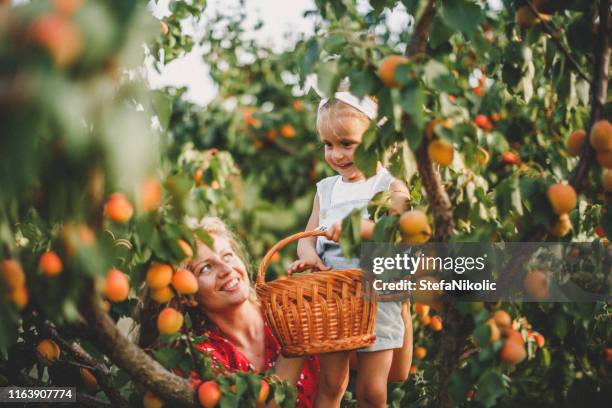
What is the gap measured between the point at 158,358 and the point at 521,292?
77 centimetres

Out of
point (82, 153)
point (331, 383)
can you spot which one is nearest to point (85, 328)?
point (82, 153)

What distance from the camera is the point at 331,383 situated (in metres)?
1.80

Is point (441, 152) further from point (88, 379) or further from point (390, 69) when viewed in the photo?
point (88, 379)

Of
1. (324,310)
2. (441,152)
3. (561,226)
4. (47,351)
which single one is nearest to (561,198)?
(561,226)

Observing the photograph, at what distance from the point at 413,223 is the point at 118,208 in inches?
21.4

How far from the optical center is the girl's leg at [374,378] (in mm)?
1826

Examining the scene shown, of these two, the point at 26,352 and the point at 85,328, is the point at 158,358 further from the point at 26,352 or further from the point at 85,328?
the point at 26,352

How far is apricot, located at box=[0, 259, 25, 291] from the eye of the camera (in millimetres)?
961

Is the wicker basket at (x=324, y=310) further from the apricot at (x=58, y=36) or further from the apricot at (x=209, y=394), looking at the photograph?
the apricot at (x=58, y=36)

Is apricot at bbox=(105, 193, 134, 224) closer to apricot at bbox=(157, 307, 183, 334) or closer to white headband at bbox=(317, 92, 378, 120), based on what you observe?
apricot at bbox=(157, 307, 183, 334)

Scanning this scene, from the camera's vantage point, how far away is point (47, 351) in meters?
1.62

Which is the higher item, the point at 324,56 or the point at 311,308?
the point at 324,56

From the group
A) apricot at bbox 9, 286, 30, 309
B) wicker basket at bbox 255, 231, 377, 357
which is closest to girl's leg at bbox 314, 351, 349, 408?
wicker basket at bbox 255, 231, 377, 357

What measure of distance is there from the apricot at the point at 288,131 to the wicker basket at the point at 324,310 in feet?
11.4
